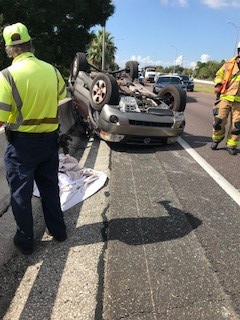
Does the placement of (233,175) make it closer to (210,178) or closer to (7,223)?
(210,178)

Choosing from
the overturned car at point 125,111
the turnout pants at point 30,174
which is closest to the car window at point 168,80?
the overturned car at point 125,111

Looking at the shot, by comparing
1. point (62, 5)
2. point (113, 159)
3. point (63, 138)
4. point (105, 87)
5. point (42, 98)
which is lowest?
point (113, 159)

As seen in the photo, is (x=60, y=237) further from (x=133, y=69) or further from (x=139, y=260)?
(x=133, y=69)

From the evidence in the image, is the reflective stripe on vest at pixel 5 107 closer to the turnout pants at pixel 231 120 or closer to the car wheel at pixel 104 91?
the car wheel at pixel 104 91

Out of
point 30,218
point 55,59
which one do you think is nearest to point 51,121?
point 30,218

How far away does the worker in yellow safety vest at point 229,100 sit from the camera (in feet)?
23.0

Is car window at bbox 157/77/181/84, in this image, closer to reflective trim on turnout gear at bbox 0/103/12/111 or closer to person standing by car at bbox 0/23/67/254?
person standing by car at bbox 0/23/67/254

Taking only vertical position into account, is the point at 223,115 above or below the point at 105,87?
below

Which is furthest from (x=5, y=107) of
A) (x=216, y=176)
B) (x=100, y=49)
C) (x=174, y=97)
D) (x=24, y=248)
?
(x=100, y=49)

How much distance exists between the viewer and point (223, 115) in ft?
24.0

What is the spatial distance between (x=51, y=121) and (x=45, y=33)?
19447 mm

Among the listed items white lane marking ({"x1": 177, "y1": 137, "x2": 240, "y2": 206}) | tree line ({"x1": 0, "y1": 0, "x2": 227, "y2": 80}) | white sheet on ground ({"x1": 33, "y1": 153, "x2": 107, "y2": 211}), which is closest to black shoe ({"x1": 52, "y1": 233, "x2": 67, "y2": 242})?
white sheet on ground ({"x1": 33, "y1": 153, "x2": 107, "y2": 211})

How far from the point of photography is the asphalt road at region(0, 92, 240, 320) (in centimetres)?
265

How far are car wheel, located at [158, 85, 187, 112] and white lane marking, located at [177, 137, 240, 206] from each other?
41.6 inches
